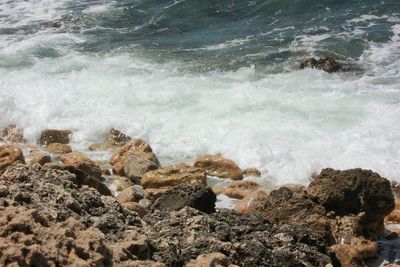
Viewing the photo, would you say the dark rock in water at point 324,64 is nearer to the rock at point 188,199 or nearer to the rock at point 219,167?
the rock at point 219,167

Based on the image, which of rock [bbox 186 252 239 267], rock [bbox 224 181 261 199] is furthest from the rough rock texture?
rock [bbox 224 181 261 199]

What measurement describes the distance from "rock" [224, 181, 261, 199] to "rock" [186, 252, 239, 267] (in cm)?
467

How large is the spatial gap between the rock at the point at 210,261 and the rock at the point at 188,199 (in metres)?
2.20

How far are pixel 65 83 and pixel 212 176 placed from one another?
268 inches

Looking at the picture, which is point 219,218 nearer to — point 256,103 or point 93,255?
point 93,255

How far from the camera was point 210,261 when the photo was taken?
4.38m

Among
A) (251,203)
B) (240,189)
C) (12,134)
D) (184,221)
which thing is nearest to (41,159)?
(12,134)

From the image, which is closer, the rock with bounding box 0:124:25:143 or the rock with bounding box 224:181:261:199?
the rock with bounding box 224:181:261:199

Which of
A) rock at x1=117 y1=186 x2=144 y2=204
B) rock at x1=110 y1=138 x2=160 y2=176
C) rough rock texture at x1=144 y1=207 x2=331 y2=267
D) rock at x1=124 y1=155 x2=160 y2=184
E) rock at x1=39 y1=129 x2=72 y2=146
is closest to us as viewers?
rough rock texture at x1=144 y1=207 x2=331 y2=267

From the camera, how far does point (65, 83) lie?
1520 cm

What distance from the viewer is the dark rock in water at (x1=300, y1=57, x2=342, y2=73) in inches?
597

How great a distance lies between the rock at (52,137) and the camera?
12248 millimetres

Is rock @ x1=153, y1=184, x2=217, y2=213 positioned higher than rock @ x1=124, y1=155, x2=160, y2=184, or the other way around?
rock @ x1=153, y1=184, x2=217, y2=213

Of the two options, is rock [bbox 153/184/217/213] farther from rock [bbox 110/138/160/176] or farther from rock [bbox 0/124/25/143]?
rock [bbox 0/124/25/143]
